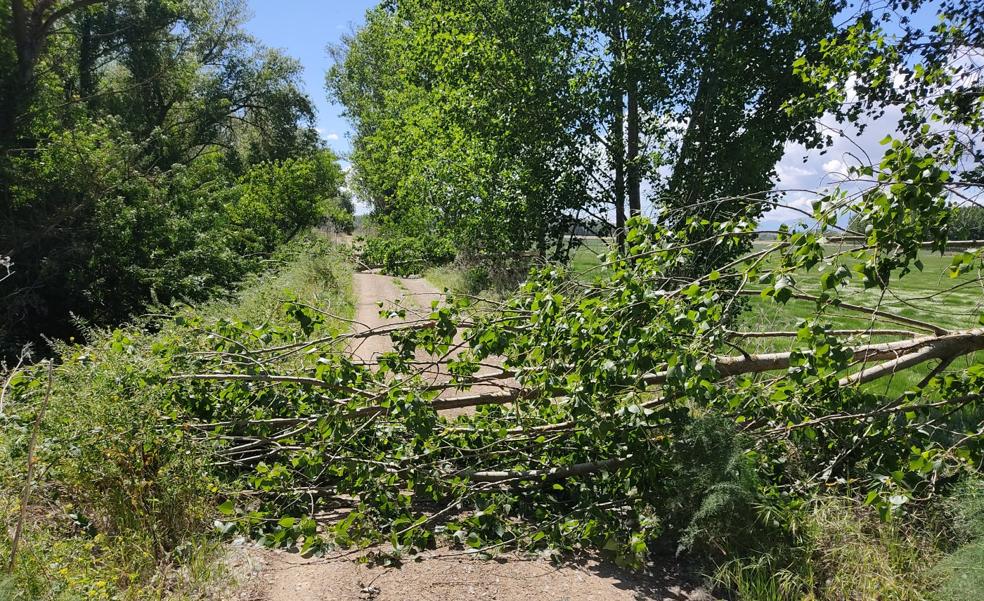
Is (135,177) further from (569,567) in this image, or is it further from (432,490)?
(569,567)

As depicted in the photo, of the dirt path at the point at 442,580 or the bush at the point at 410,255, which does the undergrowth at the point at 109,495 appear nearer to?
the dirt path at the point at 442,580

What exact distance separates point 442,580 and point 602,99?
907 centimetres

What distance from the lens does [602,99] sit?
35.1 feet

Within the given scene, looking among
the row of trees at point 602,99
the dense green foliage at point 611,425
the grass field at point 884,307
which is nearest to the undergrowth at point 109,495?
the dense green foliage at point 611,425

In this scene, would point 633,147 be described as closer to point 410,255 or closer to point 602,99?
point 602,99

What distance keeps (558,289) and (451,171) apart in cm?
868

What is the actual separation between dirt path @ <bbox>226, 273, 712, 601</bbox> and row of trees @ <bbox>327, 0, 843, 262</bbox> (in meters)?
5.99

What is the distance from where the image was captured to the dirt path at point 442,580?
130 inches

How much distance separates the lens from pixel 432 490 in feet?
13.5

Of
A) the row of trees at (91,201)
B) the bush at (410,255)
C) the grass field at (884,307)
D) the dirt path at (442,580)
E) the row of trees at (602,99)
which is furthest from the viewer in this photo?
the bush at (410,255)

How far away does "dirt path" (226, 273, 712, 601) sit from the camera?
10.8 feet

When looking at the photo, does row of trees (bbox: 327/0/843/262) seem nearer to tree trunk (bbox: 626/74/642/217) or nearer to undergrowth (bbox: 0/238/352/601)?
tree trunk (bbox: 626/74/642/217)

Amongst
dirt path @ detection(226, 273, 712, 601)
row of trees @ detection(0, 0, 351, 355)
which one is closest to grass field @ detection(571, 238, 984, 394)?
dirt path @ detection(226, 273, 712, 601)

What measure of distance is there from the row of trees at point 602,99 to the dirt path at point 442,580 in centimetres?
599
